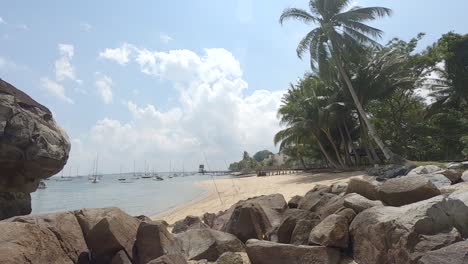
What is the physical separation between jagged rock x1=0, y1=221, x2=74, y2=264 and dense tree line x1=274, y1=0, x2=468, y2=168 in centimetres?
2170

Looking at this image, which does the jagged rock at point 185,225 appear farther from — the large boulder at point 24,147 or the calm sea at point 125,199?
the calm sea at point 125,199

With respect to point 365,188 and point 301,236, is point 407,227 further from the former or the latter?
point 365,188

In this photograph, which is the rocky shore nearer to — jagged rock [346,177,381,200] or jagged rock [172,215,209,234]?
jagged rock [346,177,381,200]

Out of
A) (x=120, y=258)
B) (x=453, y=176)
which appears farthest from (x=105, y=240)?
(x=453, y=176)

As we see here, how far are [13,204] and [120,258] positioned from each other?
448 cm

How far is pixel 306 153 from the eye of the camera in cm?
5078

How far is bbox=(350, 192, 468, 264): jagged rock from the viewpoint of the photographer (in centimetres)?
477

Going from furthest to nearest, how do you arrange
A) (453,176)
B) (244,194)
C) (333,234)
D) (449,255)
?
1. (244,194)
2. (453,176)
3. (333,234)
4. (449,255)

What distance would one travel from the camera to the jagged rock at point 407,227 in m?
4.77

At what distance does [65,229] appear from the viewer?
568 cm

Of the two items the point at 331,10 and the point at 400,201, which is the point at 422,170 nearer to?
the point at 400,201

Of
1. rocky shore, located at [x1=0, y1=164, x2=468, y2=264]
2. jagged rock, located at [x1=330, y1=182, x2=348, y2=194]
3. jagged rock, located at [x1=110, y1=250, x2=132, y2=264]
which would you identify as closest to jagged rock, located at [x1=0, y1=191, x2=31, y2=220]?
rocky shore, located at [x1=0, y1=164, x2=468, y2=264]

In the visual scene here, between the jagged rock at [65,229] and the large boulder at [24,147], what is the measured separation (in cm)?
267

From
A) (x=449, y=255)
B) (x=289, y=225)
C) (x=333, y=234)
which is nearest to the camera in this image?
(x=449, y=255)
